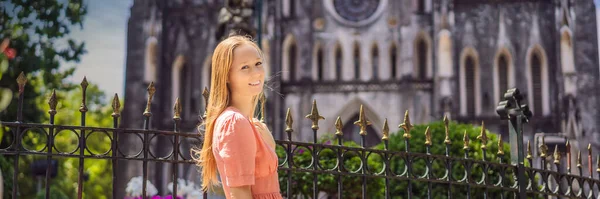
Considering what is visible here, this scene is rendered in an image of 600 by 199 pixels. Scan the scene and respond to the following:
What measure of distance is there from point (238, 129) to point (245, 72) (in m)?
0.31

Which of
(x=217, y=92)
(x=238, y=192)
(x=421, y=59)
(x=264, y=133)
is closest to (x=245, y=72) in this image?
(x=217, y=92)

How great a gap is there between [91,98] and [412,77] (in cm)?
1316

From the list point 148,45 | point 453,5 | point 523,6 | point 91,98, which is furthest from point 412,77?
point 91,98

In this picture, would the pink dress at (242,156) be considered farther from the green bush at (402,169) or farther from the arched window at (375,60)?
the arched window at (375,60)

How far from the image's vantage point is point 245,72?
11.1 ft

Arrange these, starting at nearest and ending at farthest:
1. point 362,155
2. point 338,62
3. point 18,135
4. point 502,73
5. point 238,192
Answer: point 238,192 < point 18,135 < point 362,155 < point 502,73 < point 338,62

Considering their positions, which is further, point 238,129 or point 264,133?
point 264,133

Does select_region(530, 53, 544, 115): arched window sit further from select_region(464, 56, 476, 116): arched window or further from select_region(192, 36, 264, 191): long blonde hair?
select_region(192, 36, 264, 191): long blonde hair

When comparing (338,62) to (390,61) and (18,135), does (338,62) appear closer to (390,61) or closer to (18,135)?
(390,61)

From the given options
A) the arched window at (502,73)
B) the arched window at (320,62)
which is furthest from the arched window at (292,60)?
the arched window at (502,73)

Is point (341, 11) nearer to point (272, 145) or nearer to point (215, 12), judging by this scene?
point (215, 12)

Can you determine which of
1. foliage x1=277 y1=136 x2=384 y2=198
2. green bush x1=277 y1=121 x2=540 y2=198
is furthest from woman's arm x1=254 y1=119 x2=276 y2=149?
foliage x1=277 y1=136 x2=384 y2=198

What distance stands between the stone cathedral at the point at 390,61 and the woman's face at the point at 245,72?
1970cm

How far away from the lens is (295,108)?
2491 centimetres
